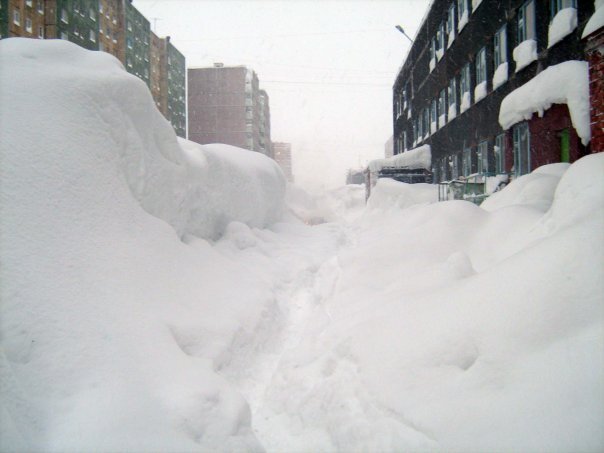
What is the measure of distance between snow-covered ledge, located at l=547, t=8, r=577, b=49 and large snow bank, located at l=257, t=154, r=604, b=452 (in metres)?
7.26

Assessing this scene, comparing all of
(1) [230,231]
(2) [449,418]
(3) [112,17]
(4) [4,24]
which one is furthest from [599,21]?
(3) [112,17]

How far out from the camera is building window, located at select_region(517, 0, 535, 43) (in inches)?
442

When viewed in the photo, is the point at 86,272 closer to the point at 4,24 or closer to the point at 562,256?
the point at 562,256

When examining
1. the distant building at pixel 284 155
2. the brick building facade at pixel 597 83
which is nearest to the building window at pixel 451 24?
the brick building facade at pixel 597 83

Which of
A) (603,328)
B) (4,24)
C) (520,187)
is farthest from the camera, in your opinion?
(4,24)

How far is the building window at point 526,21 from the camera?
1123 centimetres

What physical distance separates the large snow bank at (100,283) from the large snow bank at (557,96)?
6848mm

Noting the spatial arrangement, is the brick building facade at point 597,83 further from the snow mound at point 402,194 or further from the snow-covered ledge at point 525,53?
the snow mound at point 402,194

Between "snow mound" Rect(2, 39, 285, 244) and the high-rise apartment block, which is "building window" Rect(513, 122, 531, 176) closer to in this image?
"snow mound" Rect(2, 39, 285, 244)

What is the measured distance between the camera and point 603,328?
7.66 ft

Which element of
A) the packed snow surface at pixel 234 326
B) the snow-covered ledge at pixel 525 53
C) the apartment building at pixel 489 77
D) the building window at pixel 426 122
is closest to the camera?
the packed snow surface at pixel 234 326

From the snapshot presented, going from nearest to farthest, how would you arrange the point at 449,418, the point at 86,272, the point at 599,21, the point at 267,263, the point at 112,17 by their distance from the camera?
1. the point at 449,418
2. the point at 86,272
3. the point at 599,21
4. the point at 267,263
5. the point at 112,17

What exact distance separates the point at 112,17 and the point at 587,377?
161 feet

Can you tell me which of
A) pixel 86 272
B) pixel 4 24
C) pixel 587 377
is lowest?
pixel 587 377
